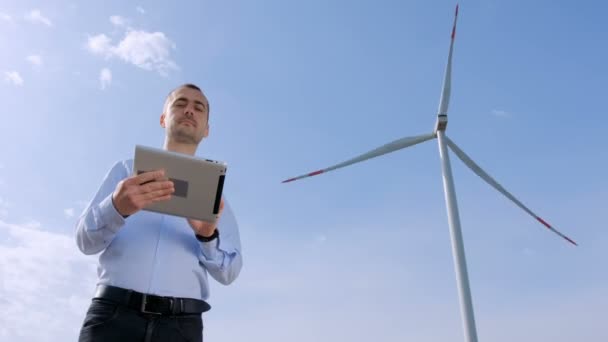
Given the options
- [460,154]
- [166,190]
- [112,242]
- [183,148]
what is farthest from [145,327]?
[460,154]

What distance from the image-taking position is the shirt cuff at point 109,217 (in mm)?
3941

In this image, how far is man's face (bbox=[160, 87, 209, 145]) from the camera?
16.7 ft

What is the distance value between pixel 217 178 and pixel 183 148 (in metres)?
1.33

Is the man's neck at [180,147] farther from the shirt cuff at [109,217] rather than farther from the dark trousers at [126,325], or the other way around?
the dark trousers at [126,325]

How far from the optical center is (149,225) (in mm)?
4570

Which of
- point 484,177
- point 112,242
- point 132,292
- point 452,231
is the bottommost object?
point 132,292

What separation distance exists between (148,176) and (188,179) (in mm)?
328

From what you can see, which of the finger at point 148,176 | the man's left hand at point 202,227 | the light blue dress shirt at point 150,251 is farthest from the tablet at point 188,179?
the light blue dress shirt at point 150,251

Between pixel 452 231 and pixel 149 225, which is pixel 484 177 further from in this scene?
pixel 149 225

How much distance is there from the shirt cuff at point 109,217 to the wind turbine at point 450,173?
1639 cm

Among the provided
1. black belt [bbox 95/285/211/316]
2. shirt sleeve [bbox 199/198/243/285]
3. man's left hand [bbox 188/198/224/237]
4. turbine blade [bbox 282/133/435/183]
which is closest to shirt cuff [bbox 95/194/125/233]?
black belt [bbox 95/285/211/316]

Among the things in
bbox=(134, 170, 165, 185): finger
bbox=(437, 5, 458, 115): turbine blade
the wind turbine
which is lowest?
bbox=(134, 170, 165, 185): finger

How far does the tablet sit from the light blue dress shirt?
43cm

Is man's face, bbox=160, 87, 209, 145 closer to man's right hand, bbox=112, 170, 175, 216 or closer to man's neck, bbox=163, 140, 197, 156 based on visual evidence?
man's neck, bbox=163, 140, 197, 156
